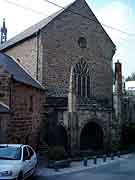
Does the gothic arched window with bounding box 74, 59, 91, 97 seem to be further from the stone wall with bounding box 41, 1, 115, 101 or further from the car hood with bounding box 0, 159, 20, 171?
the car hood with bounding box 0, 159, 20, 171

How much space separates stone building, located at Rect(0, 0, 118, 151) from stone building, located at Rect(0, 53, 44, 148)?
1.66m

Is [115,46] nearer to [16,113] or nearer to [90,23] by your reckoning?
[90,23]

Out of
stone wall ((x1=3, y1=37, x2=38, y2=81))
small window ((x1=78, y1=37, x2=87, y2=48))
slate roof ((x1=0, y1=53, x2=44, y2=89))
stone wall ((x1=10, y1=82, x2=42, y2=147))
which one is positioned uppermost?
small window ((x1=78, y1=37, x2=87, y2=48))

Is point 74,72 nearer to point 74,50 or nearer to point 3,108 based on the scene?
point 74,50

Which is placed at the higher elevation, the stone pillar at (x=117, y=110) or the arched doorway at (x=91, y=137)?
the stone pillar at (x=117, y=110)

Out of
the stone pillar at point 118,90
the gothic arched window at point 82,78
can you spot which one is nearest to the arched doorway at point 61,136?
the gothic arched window at point 82,78

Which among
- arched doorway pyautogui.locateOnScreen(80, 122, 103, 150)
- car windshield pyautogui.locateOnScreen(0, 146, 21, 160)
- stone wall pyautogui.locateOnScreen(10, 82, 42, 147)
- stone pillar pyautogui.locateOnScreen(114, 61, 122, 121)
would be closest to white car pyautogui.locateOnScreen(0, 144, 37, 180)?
car windshield pyautogui.locateOnScreen(0, 146, 21, 160)

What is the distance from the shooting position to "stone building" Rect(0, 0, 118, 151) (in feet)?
89.9

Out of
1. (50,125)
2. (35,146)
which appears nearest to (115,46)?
Answer: (50,125)

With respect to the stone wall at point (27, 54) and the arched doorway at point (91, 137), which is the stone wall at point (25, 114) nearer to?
the stone wall at point (27, 54)

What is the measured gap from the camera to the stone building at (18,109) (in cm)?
1966

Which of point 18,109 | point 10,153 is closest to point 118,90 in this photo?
point 18,109

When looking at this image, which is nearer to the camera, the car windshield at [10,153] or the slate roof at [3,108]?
the car windshield at [10,153]

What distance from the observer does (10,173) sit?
37.8 ft
